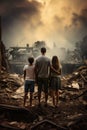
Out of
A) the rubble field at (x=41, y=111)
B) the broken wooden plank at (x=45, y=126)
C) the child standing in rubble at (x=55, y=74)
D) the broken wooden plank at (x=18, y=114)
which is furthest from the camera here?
the child standing in rubble at (x=55, y=74)

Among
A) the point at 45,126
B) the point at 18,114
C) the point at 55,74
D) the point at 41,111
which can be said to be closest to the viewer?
the point at 45,126

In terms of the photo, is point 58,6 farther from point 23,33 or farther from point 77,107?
point 77,107

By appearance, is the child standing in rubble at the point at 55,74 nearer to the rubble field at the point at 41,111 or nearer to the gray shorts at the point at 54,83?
the gray shorts at the point at 54,83

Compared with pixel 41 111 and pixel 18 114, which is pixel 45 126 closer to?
pixel 18 114

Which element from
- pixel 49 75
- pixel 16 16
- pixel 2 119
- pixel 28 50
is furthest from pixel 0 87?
pixel 16 16

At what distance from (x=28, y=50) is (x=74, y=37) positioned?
791 centimetres

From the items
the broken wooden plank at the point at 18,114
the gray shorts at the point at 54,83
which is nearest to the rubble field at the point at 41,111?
the broken wooden plank at the point at 18,114

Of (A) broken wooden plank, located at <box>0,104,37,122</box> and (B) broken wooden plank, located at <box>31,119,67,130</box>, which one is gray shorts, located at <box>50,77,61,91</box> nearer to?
(A) broken wooden plank, located at <box>0,104,37,122</box>

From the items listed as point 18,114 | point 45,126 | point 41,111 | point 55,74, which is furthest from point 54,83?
point 45,126

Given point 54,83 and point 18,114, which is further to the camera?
point 54,83

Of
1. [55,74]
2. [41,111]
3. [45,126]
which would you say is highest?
[55,74]

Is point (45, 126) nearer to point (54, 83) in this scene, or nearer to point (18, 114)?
point (18, 114)

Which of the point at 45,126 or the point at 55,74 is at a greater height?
the point at 55,74

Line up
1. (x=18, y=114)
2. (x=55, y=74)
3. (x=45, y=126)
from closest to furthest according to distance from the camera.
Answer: (x=45, y=126), (x=18, y=114), (x=55, y=74)
